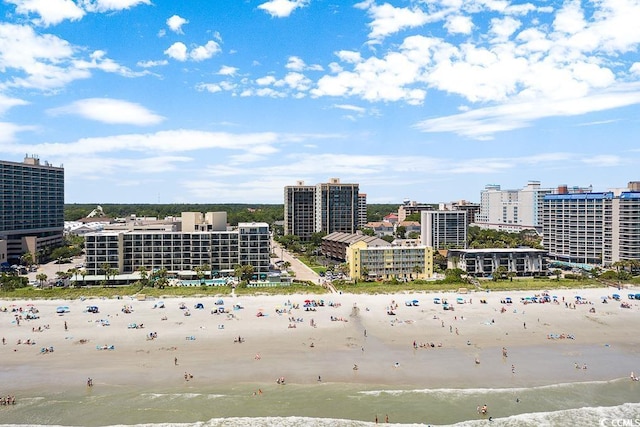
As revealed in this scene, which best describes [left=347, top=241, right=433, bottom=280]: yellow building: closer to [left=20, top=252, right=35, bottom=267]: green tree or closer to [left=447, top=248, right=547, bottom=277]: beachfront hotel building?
[left=447, top=248, right=547, bottom=277]: beachfront hotel building

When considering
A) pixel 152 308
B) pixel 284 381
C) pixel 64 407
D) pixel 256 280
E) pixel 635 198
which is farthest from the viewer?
pixel 635 198

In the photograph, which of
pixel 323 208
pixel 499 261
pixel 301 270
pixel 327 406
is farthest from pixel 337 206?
pixel 327 406

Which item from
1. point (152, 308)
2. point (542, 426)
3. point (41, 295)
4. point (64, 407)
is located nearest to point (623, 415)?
point (542, 426)

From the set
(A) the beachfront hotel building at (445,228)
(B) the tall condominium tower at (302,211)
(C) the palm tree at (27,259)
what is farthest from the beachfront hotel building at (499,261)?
(C) the palm tree at (27,259)

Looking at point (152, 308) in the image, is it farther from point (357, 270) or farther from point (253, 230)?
point (357, 270)

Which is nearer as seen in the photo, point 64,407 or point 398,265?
point 64,407
